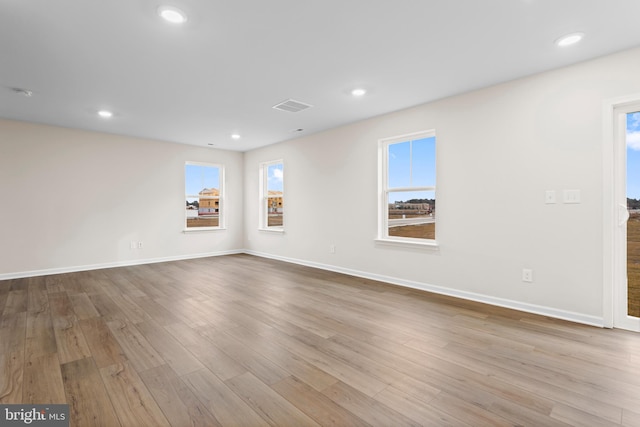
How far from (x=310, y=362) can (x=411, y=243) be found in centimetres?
249

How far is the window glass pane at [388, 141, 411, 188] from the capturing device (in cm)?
437

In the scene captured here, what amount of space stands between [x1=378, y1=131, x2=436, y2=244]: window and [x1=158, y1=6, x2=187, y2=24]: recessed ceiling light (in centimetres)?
302

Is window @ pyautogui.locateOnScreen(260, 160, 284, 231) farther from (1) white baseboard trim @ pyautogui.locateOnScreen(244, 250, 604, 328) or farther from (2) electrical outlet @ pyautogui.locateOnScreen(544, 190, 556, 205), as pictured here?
(2) electrical outlet @ pyautogui.locateOnScreen(544, 190, 556, 205)

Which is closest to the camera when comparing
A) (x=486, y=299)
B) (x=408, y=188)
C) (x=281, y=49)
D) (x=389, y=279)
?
(x=281, y=49)

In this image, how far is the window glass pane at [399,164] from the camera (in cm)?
437

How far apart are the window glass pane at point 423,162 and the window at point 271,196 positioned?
3140mm

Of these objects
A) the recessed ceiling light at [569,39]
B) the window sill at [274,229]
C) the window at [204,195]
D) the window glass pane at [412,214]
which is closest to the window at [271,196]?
the window sill at [274,229]

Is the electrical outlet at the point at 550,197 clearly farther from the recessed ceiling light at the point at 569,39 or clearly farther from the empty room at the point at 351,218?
the recessed ceiling light at the point at 569,39

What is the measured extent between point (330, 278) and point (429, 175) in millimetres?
2087

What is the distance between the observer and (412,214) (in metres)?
4.42

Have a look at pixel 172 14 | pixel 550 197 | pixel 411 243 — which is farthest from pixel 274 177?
pixel 550 197

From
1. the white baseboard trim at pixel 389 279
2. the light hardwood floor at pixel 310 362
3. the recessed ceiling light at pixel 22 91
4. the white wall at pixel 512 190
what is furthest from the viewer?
the recessed ceiling light at pixel 22 91

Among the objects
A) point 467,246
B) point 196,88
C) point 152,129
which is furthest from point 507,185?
point 152,129

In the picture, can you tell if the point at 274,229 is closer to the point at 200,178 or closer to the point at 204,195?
the point at 204,195
